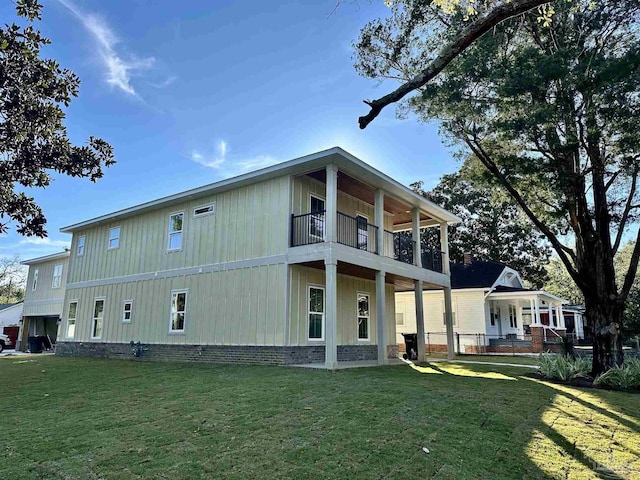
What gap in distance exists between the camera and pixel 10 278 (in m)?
55.1

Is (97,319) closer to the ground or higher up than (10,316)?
closer to the ground

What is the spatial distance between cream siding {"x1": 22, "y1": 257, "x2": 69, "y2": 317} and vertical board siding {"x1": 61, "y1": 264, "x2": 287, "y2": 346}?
733cm

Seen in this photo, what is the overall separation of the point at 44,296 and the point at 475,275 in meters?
24.1

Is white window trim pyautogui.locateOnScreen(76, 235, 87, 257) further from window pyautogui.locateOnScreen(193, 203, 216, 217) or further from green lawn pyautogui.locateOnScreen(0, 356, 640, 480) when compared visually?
green lawn pyautogui.locateOnScreen(0, 356, 640, 480)

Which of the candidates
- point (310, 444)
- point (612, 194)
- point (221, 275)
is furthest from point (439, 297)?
point (310, 444)

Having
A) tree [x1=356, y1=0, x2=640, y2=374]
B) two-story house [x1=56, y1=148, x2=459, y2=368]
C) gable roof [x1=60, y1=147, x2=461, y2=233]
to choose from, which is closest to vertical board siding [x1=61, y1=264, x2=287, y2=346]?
two-story house [x1=56, y1=148, x2=459, y2=368]

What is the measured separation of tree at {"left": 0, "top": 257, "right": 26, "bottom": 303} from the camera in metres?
54.2

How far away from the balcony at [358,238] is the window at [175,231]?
503 cm

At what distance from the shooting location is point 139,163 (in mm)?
18688

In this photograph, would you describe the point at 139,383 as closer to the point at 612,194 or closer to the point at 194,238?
the point at 194,238

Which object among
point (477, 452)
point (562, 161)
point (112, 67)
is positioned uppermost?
point (112, 67)

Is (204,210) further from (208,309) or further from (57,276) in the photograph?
(57,276)

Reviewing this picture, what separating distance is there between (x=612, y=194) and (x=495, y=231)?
72.4 feet

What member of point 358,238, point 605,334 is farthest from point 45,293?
point 605,334
